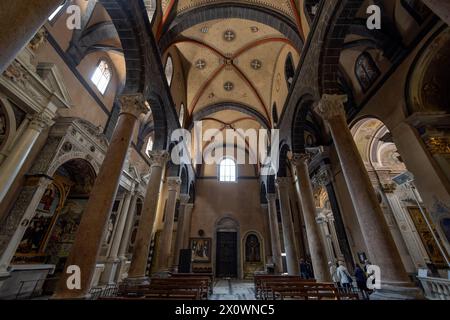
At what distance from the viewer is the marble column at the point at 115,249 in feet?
27.5

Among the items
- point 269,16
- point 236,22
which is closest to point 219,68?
point 236,22

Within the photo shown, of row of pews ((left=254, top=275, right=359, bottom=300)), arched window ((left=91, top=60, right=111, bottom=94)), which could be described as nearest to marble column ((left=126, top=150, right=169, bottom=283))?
row of pews ((left=254, top=275, right=359, bottom=300))

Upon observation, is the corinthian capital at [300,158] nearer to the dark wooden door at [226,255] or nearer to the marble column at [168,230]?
the marble column at [168,230]

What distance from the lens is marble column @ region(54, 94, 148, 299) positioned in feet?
11.5

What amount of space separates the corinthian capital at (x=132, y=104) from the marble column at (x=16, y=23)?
11.5ft

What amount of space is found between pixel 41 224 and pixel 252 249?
13764 mm

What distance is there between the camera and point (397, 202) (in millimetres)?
8938

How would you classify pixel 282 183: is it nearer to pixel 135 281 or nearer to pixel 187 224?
pixel 135 281

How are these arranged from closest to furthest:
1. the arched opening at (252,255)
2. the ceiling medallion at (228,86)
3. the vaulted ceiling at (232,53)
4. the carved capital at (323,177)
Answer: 1. the vaulted ceiling at (232,53)
2. the carved capital at (323,177)
3. the ceiling medallion at (228,86)
4. the arched opening at (252,255)

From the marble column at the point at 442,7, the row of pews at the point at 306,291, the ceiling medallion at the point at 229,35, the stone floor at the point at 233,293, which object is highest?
the ceiling medallion at the point at 229,35

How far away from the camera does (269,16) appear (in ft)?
29.1

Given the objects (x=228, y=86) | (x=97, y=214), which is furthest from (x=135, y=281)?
(x=228, y=86)

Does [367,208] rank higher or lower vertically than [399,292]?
higher

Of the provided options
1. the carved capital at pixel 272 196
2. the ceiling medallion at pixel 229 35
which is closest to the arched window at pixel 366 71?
the ceiling medallion at pixel 229 35
